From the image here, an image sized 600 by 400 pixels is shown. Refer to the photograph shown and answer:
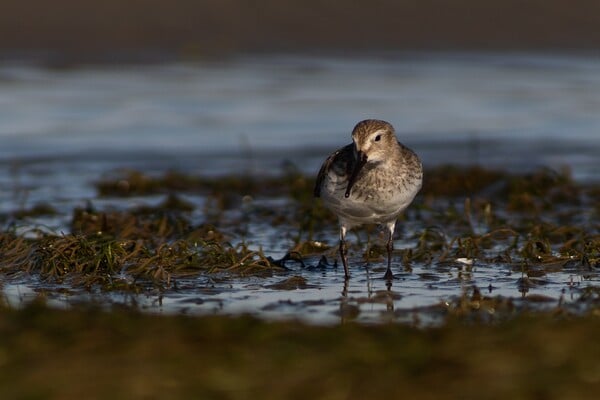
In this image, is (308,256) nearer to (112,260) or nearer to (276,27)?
(112,260)

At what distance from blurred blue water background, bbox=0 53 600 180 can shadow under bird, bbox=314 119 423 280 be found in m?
5.77

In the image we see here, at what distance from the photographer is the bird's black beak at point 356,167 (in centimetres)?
852

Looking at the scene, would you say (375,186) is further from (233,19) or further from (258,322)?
(233,19)

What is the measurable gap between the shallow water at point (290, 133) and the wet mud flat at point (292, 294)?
55 millimetres

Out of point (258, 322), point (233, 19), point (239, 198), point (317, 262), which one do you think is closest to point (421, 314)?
point (258, 322)

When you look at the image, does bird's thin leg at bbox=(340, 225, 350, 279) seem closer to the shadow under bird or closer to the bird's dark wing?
the shadow under bird

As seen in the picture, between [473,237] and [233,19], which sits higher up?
[233,19]

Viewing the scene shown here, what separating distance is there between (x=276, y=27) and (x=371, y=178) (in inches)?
593

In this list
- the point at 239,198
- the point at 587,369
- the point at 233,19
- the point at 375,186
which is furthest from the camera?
the point at 233,19

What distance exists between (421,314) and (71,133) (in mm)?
10167

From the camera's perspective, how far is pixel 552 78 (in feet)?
71.2

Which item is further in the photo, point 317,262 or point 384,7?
point 384,7

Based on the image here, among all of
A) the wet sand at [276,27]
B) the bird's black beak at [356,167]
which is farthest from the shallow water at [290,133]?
the bird's black beak at [356,167]

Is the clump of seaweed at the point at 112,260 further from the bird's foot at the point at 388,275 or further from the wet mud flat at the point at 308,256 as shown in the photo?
the bird's foot at the point at 388,275
